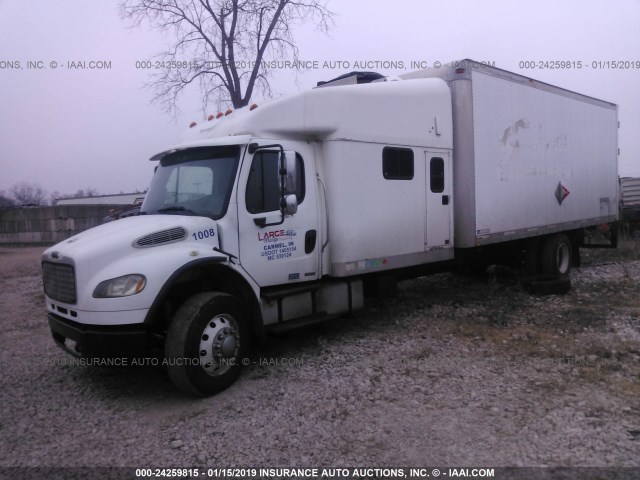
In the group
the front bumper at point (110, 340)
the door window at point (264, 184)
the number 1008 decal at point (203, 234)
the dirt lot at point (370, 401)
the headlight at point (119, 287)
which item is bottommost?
the dirt lot at point (370, 401)

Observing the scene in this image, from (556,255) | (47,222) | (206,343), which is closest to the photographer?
(206,343)

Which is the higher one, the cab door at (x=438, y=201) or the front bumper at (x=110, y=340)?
the cab door at (x=438, y=201)

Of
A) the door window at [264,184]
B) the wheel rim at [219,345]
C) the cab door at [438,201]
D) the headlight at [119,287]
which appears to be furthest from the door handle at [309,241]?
the headlight at [119,287]

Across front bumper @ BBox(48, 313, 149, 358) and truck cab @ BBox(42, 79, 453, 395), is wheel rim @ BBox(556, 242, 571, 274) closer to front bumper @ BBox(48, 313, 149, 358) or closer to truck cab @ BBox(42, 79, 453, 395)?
truck cab @ BBox(42, 79, 453, 395)

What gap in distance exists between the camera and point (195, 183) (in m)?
5.42

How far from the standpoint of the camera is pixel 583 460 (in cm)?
345

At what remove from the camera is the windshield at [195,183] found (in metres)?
5.20

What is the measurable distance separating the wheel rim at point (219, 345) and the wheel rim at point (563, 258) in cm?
732

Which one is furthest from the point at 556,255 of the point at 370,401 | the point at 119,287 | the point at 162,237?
the point at 119,287

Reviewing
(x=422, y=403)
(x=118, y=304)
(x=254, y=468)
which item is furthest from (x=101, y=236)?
(x=422, y=403)

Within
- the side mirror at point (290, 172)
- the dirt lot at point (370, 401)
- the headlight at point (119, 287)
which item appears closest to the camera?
the dirt lot at point (370, 401)

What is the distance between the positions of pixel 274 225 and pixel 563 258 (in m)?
6.96

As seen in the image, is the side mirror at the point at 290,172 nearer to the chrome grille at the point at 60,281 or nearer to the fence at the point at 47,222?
the chrome grille at the point at 60,281

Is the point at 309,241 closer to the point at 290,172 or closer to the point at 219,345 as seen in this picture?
the point at 290,172
